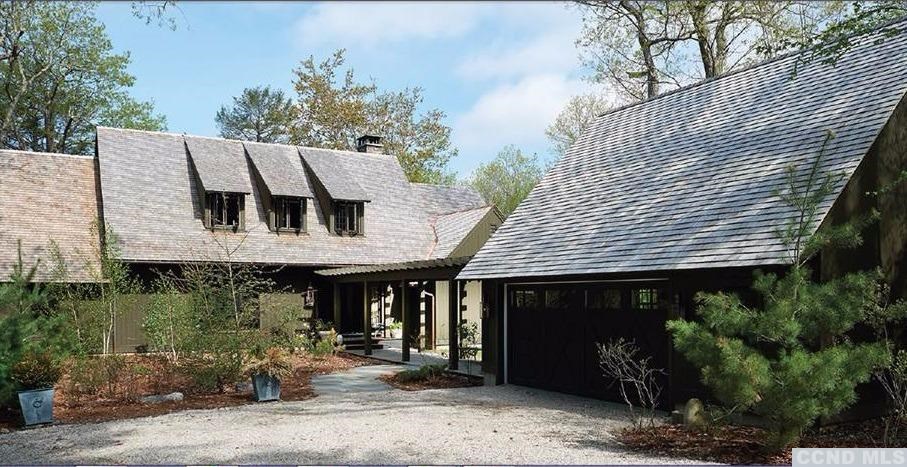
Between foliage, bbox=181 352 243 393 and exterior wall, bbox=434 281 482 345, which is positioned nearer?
foliage, bbox=181 352 243 393

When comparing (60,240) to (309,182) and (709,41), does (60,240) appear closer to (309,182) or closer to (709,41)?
(309,182)

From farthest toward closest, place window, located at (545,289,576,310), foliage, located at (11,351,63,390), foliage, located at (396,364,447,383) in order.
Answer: foliage, located at (396,364,447,383) → window, located at (545,289,576,310) → foliage, located at (11,351,63,390)

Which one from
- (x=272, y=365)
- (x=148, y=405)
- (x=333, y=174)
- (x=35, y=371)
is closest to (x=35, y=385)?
(x=35, y=371)

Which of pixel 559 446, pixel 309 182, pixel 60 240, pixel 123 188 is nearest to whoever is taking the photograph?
pixel 559 446

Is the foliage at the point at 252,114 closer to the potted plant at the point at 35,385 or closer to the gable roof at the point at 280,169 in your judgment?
the gable roof at the point at 280,169

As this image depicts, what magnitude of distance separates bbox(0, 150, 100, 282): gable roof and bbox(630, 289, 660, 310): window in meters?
13.4

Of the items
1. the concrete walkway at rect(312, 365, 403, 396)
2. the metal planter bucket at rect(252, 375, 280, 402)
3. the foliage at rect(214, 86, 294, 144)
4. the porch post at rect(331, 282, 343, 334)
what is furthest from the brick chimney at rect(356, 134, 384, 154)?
the metal planter bucket at rect(252, 375, 280, 402)

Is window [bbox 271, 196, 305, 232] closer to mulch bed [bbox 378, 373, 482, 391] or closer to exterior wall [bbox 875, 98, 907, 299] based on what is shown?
mulch bed [bbox 378, 373, 482, 391]

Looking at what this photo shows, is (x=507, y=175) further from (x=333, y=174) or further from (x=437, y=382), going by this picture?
(x=437, y=382)

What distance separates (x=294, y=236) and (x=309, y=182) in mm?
2609

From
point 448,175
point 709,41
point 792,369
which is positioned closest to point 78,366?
point 792,369

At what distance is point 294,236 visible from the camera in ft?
76.0

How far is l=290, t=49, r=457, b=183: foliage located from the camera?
3778cm

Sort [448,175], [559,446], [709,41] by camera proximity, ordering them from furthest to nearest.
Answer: [448,175] < [709,41] < [559,446]
